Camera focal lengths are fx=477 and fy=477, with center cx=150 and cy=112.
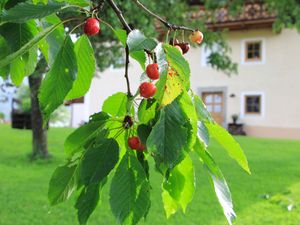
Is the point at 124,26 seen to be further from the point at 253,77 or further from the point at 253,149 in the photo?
the point at 253,77

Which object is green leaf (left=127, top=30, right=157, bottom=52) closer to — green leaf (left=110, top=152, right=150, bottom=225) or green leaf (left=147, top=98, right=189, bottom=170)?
green leaf (left=147, top=98, right=189, bottom=170)

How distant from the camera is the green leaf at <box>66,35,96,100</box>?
91 cm

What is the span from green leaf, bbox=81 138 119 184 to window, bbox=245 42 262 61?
1752 cm

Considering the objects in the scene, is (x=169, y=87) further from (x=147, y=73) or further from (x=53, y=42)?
(x=53, y=42)

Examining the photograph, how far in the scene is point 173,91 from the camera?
721 mm

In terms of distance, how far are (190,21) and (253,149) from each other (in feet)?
13.7

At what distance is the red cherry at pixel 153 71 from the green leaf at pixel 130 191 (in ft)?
0.59

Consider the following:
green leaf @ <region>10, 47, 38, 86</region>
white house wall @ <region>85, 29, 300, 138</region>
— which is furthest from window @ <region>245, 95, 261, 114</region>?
green leaf @ <region>10, 47, 38, 86</region>

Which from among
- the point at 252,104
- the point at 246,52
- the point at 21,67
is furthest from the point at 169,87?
Answer: the point at 252,104

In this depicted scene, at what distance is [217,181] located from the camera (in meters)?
0.87

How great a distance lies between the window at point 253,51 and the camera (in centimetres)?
1784

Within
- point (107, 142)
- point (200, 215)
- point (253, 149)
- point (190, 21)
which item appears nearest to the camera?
point (107, 142)

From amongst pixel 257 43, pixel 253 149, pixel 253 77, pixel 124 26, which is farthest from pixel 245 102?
pixel 124 26

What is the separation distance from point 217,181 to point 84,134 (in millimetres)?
271
